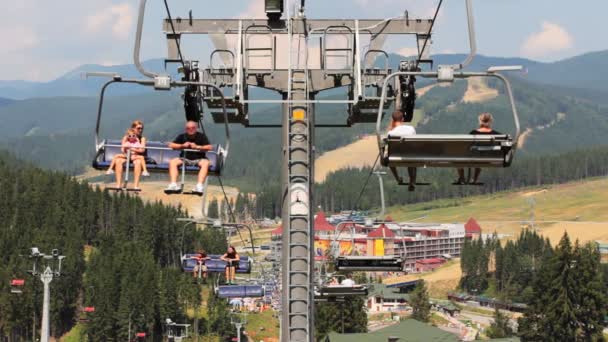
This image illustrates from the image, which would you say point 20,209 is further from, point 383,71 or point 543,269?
point 383,71

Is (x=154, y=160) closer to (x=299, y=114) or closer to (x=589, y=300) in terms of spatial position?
(x=299, y=114)

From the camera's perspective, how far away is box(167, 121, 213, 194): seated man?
16.3 m

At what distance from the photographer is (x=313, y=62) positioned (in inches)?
853

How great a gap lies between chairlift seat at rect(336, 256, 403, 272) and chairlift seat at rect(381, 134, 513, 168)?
1200 centimetres

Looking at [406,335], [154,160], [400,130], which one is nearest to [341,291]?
[154,160]

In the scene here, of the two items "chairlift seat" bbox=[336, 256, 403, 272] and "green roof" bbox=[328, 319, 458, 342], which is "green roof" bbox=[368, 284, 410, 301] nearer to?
"green roof" bbox=[328, 319, 458, 342]

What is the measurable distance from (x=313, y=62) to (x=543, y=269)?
92.3 meters

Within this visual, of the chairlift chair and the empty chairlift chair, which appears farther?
the empty chairlift chair

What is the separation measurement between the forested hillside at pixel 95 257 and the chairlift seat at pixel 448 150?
89034mm

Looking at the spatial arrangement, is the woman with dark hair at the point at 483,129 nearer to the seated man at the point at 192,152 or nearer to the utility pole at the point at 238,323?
the seated man at the point at 192,152

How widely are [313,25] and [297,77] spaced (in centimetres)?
153

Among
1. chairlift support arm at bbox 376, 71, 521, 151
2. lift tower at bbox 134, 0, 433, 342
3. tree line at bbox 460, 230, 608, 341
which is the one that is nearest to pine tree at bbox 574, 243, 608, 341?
tree line at bbox 460, 230, 608, 341

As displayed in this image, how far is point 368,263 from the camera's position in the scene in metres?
26.8

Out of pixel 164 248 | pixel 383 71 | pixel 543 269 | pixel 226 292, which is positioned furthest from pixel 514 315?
pixel 383 71
